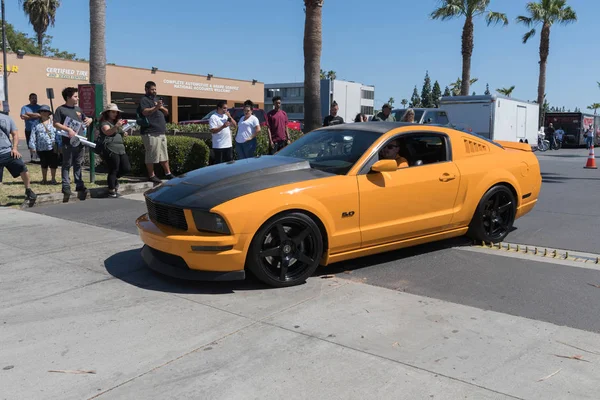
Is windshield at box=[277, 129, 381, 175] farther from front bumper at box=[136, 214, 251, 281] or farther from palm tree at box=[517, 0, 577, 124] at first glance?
palm tree at box=[517, 0, 577, 124]

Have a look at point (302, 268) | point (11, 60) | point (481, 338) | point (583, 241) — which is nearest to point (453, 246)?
point (583, 241)

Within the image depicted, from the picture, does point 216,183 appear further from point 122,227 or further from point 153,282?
point 122,227

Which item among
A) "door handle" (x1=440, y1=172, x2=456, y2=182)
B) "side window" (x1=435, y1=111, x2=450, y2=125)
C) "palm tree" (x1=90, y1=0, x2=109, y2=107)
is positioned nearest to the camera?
"door handle" (x1=440, y1=172, x2=456, y2=182)

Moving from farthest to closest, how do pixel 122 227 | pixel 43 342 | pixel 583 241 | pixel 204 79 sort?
1. pixel 204 79
2. pixel 122 227
3. pixel 583 241
4. pixel 43 342

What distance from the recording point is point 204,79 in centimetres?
→ 5256

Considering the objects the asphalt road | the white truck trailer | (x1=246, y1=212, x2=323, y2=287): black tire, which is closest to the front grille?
(x1=246, y1=212, x2=323, y2=287): black tire

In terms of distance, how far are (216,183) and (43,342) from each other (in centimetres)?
191

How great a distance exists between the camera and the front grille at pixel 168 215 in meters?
4.74

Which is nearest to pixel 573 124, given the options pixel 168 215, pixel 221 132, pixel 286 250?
pixel 221 132

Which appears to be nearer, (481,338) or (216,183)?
(481,338)

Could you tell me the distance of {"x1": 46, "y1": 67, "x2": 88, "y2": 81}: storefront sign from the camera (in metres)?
39.6

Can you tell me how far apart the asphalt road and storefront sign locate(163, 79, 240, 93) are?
43.1 m

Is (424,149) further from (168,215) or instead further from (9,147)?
(9,147)

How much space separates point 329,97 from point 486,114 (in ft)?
181
